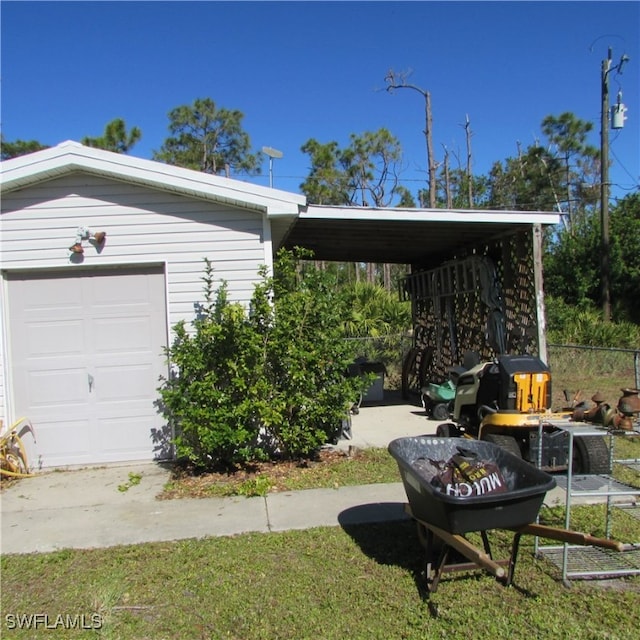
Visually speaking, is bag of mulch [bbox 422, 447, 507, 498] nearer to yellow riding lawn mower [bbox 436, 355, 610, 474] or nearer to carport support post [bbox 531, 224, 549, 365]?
yellow riding lawn mower [bbox 436, 355, 610, 474]

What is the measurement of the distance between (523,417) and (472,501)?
2.44 meters

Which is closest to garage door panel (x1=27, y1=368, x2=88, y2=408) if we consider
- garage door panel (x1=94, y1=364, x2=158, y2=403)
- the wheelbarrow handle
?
garage door panel (x1=94, y1=364, x2=158, y2=403)

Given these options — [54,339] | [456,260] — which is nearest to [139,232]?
[54,339]

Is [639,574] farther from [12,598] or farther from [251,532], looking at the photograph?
[12,598]

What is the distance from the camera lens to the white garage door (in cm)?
643

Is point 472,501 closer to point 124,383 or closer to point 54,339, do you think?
point 124,383

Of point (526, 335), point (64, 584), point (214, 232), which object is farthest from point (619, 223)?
point (64, 584)

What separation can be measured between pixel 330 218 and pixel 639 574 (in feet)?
16.2

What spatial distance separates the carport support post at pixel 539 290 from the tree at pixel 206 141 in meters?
30.4

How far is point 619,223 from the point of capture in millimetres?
20641

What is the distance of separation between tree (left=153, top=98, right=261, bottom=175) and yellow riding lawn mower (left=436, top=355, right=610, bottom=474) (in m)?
31.8

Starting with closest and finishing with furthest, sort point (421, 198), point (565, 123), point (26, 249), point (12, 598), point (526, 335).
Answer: point (12, 598) < point (26, 249) < point (526, 335) < point (565, 123) < point (421, 198)

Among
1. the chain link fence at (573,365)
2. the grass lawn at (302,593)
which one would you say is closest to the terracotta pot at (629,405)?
the grass lawn at (302,593)

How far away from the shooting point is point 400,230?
8.68 m
